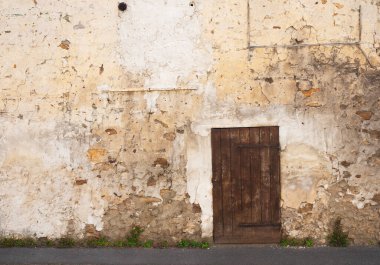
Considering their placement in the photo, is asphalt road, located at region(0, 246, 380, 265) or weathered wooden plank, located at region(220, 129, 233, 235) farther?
weathered wooden plank, located at region(220, 129, 233, 235)

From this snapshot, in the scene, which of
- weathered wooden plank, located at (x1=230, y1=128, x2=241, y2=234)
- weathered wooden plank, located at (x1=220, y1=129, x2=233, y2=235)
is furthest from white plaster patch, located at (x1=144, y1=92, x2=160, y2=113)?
weathered wooden plank, located at (x1=230, y1=128, x2=241, y2=234)

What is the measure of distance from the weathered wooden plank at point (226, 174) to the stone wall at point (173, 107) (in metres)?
0.19

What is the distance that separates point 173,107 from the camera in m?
5.78

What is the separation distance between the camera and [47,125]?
19.3ft

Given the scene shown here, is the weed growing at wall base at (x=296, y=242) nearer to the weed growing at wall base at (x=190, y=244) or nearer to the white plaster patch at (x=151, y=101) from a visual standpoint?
the weed growing at wall base at (x=190, y=244)

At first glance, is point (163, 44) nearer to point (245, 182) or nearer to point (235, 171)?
point (235, 171)

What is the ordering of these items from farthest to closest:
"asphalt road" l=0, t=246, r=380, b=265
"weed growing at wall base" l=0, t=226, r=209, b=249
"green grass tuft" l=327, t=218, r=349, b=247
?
"weed growing at wall base" l=0, t=226, r=209, b=249 < "green grass tuft" l=327, t=218, r=349, b=247 < "asphalt road" l=0, t=246, r=380, b=265

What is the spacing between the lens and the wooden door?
5746mm

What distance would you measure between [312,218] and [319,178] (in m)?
0.54

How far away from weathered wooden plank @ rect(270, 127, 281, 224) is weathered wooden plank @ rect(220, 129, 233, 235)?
0.56m

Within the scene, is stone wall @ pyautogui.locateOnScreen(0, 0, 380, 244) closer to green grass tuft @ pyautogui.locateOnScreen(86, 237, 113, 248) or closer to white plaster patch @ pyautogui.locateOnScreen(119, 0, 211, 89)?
white plaster patch @ pyautogui.locateOnScreen(119, 0, 211, 89)

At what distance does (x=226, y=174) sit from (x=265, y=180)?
527mm

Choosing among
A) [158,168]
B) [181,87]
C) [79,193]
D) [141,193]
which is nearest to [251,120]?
[181,87]

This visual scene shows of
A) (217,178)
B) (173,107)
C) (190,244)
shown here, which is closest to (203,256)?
(190,244)
